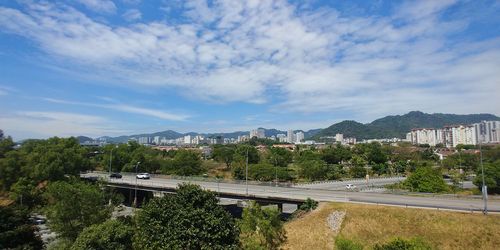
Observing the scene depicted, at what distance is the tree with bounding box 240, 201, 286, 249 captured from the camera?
27844mm

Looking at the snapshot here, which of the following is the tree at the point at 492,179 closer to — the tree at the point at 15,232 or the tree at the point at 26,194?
the tree at the point at 15,232

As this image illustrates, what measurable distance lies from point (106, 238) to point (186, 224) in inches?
206

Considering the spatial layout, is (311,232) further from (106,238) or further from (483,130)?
(483,130)

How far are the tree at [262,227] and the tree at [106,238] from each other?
8672 millimetres

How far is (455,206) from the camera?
121ft

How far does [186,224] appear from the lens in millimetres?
23438

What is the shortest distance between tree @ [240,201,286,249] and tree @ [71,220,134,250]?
8.67m

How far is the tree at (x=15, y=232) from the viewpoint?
25594mm

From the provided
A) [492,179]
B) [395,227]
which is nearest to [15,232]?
[395,227]

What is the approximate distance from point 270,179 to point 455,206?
48.1 metres

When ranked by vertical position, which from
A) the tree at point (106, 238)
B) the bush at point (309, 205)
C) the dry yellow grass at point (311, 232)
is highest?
the tree at point (106, 238)

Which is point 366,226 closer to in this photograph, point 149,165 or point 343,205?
point 343,205

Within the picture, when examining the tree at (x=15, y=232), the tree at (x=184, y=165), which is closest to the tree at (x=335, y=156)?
the tree at (x=184, y=165)

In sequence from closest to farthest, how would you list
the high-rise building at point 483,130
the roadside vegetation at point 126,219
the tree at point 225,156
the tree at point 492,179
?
the roadside vegetation at point 126,219, the high-rise building at point 483,130, the tree at point 492,179, the tree at point 225,156
